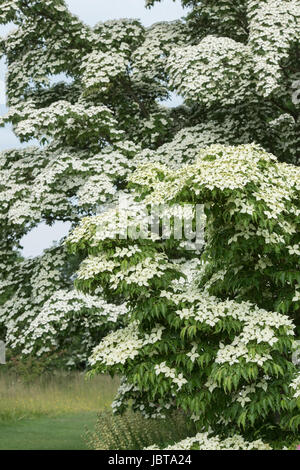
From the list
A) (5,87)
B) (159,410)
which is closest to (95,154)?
(5,87)

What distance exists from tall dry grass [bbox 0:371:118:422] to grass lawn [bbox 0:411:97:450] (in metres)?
0.56

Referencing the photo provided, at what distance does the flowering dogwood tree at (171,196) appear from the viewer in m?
6.56

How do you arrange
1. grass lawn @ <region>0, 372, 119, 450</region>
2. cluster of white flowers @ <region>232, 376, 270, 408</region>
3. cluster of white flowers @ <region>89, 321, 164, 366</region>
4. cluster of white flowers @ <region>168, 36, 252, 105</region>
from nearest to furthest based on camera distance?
cluster of white flowers @ <region>232, 376, 270, 408</region>
cluster of white flowers @ <region>89, 321, 164, 366</region>
cluster of white flowers @ <region>168, 36, 252, 105</region>
grass lawn @ <region>0, 372, 119, 450</region>

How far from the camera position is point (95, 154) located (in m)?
12.6

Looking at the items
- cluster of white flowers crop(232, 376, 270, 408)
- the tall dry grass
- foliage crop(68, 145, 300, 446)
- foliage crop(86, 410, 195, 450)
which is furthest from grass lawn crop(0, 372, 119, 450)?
cluster of white flowers crop(232, 376, 270, 408)

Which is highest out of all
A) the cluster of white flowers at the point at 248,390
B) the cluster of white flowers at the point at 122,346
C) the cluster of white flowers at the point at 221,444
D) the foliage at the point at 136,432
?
the cluster of white flowers at the point at 122,346

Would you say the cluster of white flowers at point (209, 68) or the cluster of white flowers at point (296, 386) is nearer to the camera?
the cluster of white flowers at point (296, 386)

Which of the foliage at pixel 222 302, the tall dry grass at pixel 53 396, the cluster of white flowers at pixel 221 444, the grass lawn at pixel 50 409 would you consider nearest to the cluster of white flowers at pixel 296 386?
the foliage at pixel 222 302

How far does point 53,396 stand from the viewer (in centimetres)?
1736

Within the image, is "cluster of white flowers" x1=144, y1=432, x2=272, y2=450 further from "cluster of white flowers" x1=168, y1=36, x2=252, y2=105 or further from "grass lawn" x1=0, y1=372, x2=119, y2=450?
"cluster of white flowers" x1=168, y1=36, x2=252, y2=105

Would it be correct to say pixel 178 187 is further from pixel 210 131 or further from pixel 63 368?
pixel 63 368

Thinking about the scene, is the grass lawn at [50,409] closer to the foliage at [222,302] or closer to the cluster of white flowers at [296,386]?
the foliage at [222,302]

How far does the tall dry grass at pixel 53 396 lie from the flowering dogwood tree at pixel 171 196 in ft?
13.9

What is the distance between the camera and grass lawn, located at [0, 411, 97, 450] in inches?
472
